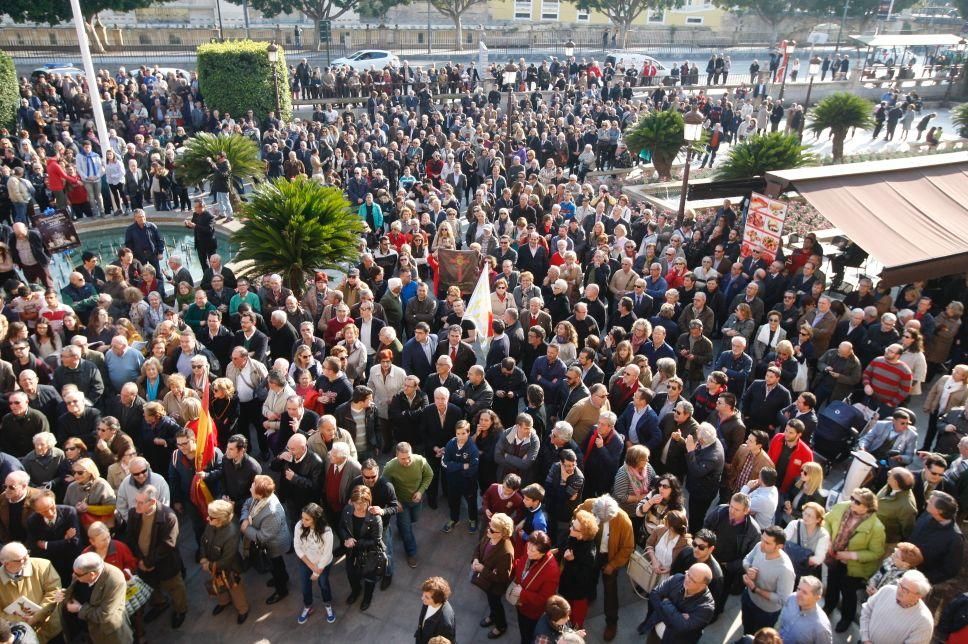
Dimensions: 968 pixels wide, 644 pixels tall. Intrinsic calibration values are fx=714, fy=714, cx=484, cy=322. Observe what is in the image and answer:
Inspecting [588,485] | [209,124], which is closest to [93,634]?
[588,485]

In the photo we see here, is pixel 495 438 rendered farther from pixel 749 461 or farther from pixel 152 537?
pixel 152 537

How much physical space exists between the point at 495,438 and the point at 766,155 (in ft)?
34.4

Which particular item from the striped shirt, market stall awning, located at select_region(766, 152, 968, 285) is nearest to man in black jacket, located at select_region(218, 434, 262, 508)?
the striped shirt

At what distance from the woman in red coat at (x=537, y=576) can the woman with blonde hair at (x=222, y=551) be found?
2.36 meters

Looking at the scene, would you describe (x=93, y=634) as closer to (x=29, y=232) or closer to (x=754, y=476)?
(x=754, y=476)

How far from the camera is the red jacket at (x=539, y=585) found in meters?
5.33

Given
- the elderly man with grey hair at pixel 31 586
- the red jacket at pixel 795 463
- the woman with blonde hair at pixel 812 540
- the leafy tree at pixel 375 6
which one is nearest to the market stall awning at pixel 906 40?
the leafy tree at pixel 375 6

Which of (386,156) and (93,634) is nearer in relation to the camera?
(93,634)

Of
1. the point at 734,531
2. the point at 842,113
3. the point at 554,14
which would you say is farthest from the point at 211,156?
the point at 554,14

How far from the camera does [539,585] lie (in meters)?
5.36

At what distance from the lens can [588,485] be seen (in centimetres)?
702

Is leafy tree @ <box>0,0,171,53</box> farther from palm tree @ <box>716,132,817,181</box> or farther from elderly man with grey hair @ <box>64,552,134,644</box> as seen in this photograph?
elderly man with grey hair @ <box>64,552,134,644</box>

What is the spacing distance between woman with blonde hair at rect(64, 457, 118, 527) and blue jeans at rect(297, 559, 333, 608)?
1.72m

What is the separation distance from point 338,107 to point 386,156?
11.7 metres
